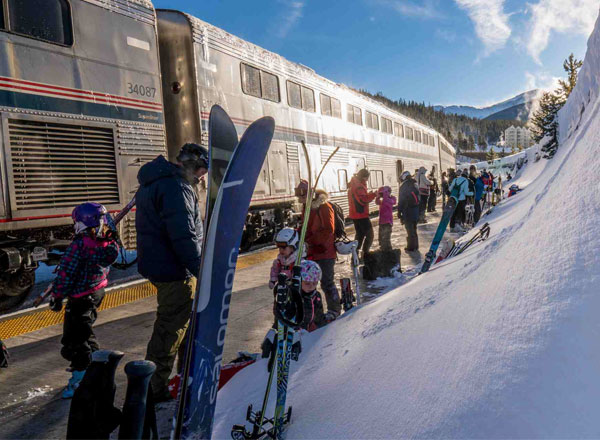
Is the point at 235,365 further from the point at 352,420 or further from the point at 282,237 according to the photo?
the point at 352,420

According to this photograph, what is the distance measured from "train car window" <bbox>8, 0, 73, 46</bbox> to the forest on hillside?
105 metres

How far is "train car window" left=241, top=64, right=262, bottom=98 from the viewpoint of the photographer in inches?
341

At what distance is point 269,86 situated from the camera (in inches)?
374

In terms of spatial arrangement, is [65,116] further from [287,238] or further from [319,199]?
[287,238]

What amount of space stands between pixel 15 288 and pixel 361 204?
5206 millimetres

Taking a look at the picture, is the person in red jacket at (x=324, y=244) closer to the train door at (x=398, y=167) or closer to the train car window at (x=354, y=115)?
the train car window at (x=354, y=115)

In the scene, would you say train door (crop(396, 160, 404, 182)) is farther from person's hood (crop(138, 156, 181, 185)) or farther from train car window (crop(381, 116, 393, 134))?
person's hood (crop(138, 156, 181, 185))

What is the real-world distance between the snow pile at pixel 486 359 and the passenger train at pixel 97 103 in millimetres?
3953

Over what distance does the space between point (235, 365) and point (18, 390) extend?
5.95 feet

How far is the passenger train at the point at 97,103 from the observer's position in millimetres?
5004

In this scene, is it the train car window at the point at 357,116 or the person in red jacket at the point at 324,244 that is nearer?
the person in red jacket at the point at 324,244

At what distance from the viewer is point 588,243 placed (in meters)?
1.77

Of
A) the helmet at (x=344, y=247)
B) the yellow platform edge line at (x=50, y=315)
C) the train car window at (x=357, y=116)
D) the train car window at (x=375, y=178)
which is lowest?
the yellow platform edge line at (x=50, y=315)

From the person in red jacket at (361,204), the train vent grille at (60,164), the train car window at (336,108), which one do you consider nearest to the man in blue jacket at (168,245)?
the train vent grille at (60,164)
